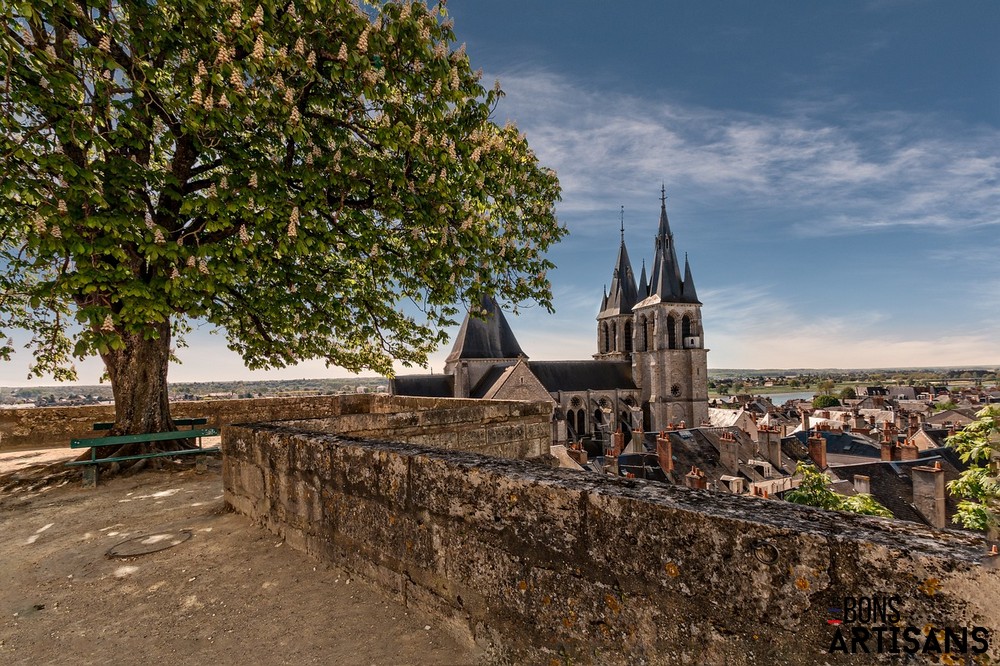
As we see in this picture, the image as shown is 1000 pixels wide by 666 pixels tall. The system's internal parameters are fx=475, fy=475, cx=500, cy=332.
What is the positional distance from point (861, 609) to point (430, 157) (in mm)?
6681

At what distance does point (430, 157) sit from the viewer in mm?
6859

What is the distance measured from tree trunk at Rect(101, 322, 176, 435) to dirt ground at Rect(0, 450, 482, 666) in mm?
2431

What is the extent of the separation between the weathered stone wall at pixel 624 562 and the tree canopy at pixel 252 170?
12.9 feet

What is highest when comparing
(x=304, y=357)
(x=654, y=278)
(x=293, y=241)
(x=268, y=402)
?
(x=654, y=278)

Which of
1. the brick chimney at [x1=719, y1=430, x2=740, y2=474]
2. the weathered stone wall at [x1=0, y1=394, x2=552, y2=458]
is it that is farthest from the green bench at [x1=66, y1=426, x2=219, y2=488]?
the brick chimney at [x1=719, y1=430, x2=740, y2=474]

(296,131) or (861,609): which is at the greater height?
(296,131)

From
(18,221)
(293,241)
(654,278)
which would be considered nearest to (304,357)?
(293,241)

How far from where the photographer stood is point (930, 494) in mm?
20625

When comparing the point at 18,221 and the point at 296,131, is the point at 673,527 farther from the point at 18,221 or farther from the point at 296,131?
the point at 18,221

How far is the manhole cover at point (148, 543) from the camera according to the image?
4.33 meters

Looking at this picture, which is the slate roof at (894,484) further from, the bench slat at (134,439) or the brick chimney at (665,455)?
the bench slat at (134,439)

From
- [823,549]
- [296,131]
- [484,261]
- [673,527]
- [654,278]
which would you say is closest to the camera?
[823,549]

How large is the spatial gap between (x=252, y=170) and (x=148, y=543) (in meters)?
4.46

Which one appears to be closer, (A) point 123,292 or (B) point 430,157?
(A) point 123,292
